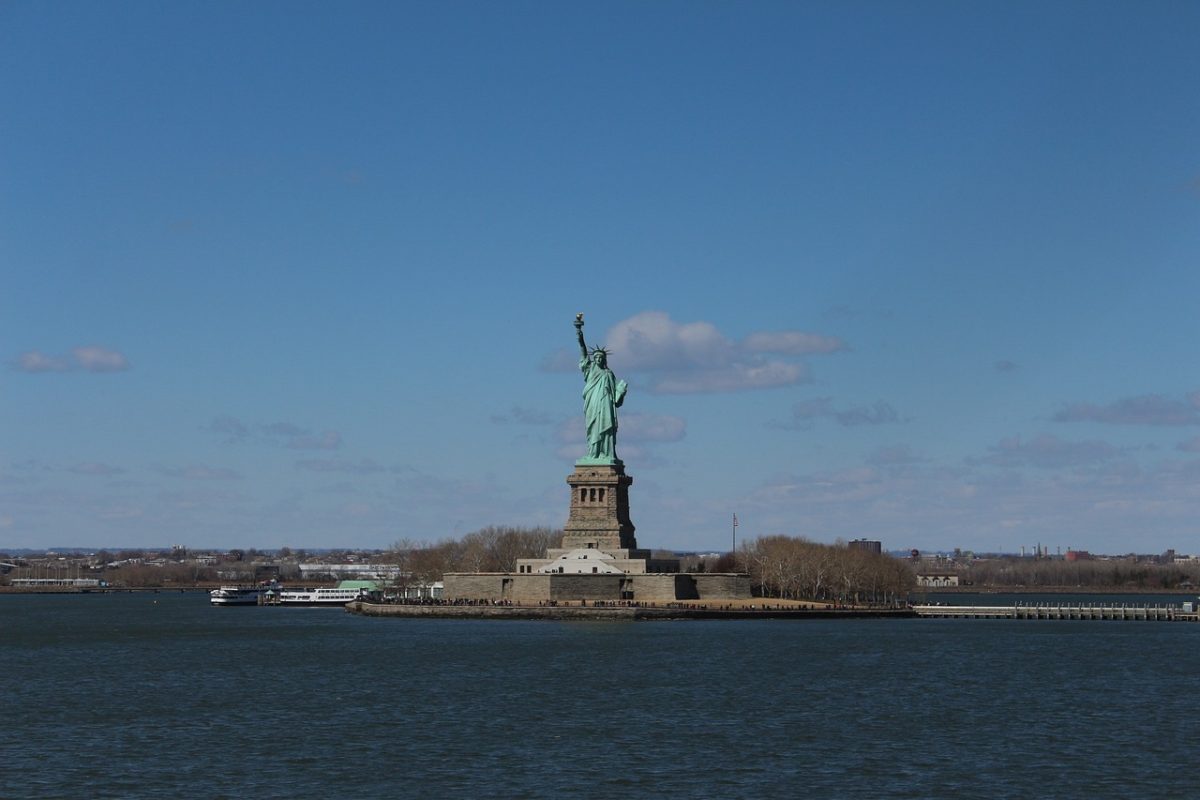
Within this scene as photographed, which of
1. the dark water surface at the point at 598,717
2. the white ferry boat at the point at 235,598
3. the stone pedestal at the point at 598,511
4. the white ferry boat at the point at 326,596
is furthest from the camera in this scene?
the white ferry boat at the point at 326,596

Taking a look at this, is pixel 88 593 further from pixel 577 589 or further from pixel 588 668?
pixel 588 668

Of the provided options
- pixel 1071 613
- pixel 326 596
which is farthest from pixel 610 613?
pixel 326 596

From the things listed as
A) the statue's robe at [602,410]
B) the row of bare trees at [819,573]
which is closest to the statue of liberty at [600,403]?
the statue's robe at [602,410]

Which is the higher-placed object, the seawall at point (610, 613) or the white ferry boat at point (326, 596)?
the white ferry boat at point (326, 596)

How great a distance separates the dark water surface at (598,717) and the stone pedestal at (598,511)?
767 inches

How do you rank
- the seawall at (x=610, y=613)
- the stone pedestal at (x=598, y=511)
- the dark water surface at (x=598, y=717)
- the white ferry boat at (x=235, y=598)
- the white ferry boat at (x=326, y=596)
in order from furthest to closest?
the white ferry boat at (x=326, y=596)
the white ferry boat at (x=235, y=598)
the stone pedestal at (x=598, y=511)
the seawall at (x=610, y=613)
the dark water surface at (x=598, y=717)

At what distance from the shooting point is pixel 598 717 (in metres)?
46.3

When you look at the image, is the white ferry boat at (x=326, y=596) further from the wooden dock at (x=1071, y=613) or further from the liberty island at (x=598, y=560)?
the wooden dock at (x=1071, y=613)

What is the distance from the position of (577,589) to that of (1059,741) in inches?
2189

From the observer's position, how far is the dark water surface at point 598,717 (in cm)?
3569

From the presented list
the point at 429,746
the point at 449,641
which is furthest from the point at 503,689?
the point at 449,641

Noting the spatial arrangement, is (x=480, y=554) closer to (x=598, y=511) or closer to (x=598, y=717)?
(x=598, y=511)

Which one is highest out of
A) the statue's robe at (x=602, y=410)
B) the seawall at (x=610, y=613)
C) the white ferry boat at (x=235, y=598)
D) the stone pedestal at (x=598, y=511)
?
the statue's robe at (x=602, y=410)

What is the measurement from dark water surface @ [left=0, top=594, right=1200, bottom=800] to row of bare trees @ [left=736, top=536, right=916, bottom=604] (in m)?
34.2
